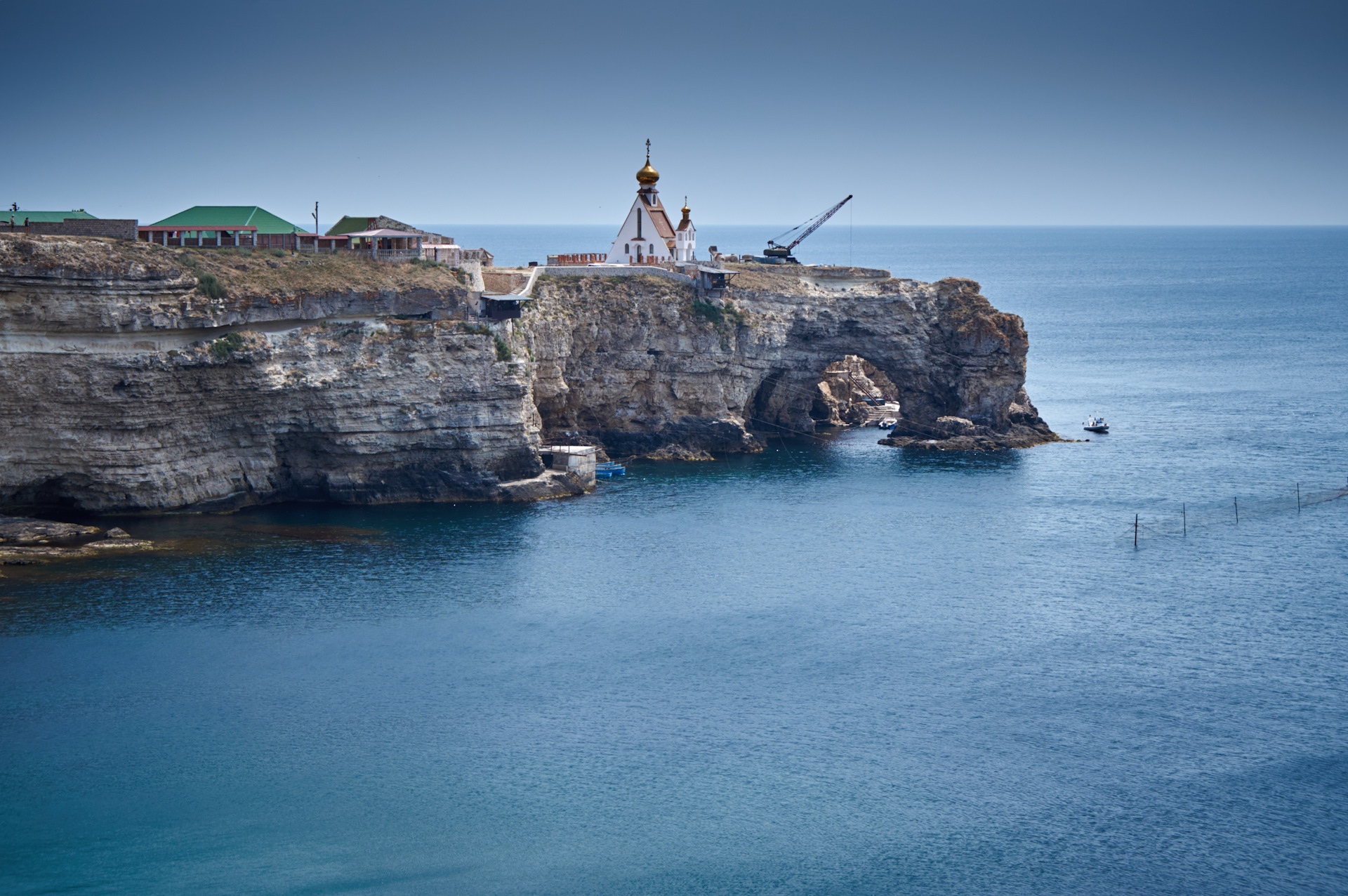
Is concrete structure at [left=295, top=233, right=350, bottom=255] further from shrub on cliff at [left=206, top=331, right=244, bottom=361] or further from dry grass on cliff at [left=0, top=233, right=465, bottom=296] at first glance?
shrub on cliff at [left=206, top=331, right=244, bottom=361]

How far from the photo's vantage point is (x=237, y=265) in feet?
297

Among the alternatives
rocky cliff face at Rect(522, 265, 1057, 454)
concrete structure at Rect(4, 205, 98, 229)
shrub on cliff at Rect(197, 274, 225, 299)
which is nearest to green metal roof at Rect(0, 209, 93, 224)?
concrete structure at Rect(4, 205, 98, 229)

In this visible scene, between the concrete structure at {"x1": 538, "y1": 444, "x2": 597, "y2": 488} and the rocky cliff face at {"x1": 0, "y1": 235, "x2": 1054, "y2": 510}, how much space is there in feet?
4.79

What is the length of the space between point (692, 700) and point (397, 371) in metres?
40.1

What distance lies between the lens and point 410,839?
49906 mm

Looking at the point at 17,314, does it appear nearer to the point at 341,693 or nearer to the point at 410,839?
the point at 341,693

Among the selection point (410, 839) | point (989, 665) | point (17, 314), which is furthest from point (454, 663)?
point (17, 314)

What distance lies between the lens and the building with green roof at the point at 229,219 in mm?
98125

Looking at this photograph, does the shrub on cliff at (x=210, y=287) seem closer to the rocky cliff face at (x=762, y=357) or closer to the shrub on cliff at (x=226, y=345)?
the shrub on cliff at (x=226, y=345)

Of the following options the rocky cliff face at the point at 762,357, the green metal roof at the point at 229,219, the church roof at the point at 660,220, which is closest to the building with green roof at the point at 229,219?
the green metal roof at the point at 229,219

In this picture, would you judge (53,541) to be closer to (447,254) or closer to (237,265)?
(237,265)

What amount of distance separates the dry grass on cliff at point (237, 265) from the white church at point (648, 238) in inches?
1048

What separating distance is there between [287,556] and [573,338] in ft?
119

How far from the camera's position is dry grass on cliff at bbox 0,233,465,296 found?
262ft
